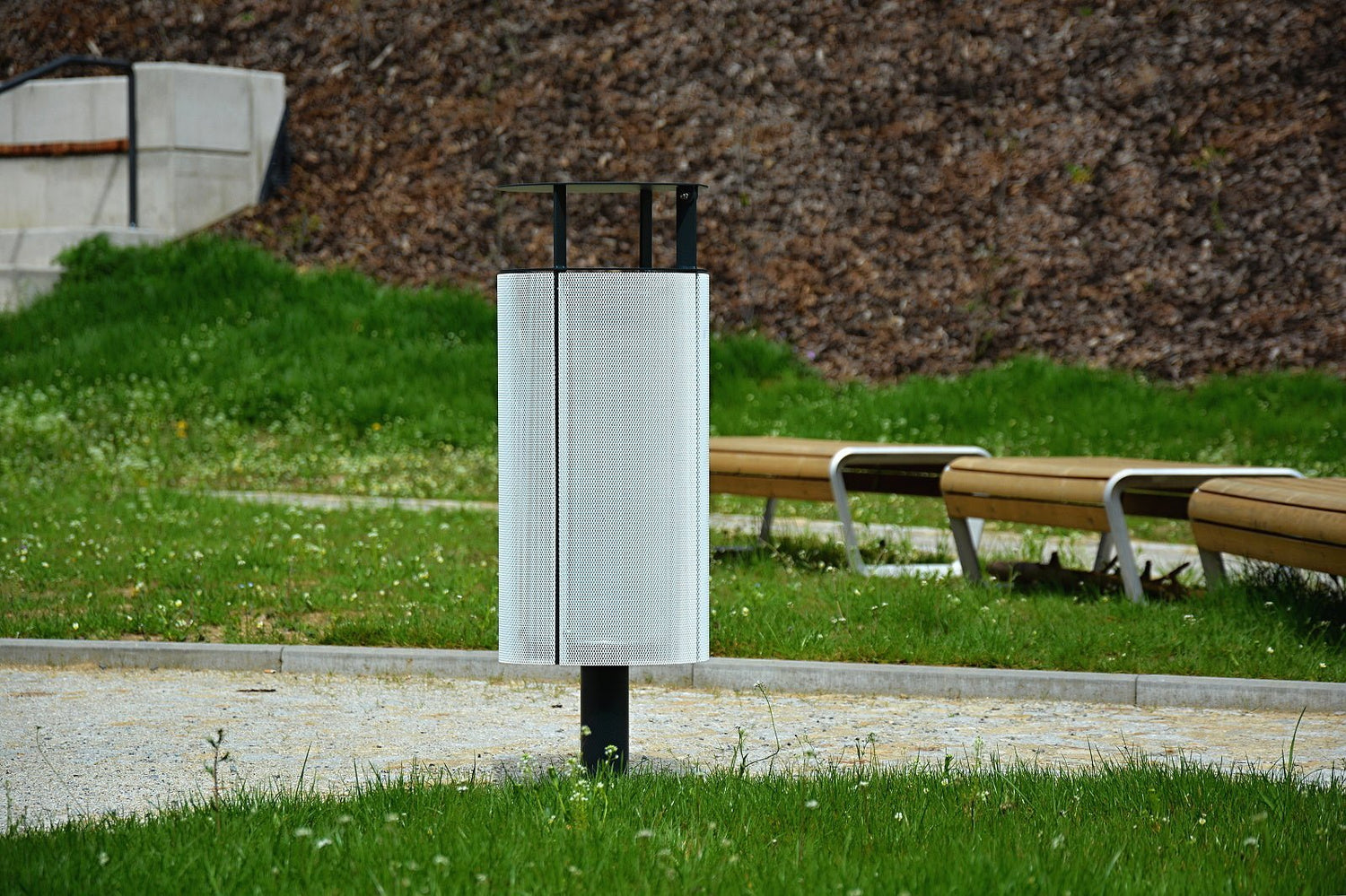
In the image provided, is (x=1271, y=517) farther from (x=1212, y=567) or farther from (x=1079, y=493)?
(x=1079, y=493)

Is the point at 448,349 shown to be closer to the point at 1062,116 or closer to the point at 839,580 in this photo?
the point at 1062,116

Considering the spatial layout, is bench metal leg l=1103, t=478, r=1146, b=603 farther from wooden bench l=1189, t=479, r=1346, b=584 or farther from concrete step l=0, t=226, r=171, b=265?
concrete step l=0, t=226, r=171, b=265

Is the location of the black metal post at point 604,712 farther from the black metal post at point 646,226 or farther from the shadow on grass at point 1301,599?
the shadow on grass at point 1301,599

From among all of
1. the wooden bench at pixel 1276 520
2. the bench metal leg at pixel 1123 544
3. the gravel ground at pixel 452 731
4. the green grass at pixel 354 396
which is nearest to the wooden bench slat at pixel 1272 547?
the wooden bench at pixel 1276 520

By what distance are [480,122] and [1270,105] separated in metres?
7.91

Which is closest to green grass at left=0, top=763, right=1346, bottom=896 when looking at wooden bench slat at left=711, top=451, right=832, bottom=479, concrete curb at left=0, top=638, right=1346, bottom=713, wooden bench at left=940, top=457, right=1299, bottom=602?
concrete curb at left=0, top=638, right=1346, bottom=713

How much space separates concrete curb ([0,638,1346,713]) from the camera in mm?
5660

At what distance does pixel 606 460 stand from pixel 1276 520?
311cm

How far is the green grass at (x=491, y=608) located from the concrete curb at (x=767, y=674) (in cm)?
22

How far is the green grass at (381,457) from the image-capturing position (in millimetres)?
6516

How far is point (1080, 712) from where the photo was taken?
18.4 feet

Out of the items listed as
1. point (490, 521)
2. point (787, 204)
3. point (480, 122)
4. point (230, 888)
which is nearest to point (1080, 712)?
point (230, 888)

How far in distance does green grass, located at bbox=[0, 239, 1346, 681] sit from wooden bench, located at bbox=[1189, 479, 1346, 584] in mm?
353

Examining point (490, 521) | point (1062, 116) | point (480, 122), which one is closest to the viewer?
point (490, 521)
